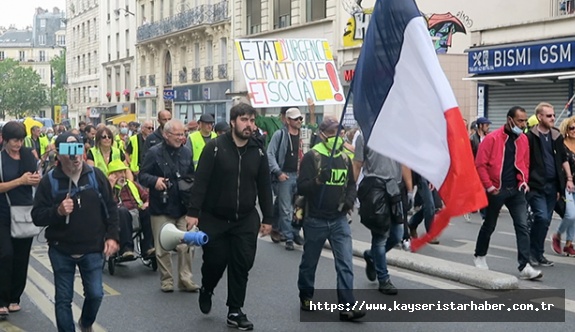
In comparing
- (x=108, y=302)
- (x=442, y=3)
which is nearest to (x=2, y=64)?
(x=442, y=3)

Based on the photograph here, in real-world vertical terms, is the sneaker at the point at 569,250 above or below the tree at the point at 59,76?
below

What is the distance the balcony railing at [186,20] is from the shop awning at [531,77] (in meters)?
21.2

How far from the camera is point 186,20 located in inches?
1807

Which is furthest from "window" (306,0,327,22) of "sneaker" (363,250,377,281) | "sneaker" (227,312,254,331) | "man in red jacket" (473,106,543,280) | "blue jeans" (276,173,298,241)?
"sneaker" (227,312,254,331)

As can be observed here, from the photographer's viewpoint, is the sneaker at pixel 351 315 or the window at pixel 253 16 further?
the window at pixel 253 16

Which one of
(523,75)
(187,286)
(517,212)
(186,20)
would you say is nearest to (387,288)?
(517,212)

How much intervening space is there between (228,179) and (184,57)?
4180cm

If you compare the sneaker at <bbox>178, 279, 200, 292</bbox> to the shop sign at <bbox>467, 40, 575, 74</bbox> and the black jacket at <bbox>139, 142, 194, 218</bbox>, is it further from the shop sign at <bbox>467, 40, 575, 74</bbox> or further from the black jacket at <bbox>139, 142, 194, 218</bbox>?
the shop sign at <bbox>467, 40, 575, 74</bbox>

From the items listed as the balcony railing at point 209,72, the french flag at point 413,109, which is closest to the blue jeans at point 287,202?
the french flag at point 413,109

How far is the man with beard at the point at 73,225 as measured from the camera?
20.1 feet

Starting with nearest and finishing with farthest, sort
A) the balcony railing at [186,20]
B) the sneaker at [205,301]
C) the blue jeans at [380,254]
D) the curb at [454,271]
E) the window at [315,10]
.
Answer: the sneaker at [205,301], the blue jeans at [380,254], the curb at [454,271], the window at [315,10], the balcony railing at [186,20]

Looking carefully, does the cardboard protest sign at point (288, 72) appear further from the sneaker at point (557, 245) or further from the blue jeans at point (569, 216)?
the blue jeans at point (569, 216)

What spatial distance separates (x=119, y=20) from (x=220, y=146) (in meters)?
54.3

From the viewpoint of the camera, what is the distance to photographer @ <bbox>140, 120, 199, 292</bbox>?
28.2ft
